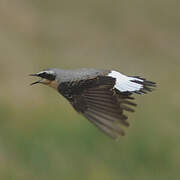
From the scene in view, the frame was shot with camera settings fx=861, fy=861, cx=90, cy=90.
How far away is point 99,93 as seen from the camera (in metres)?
7.04

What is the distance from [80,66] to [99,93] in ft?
24.6

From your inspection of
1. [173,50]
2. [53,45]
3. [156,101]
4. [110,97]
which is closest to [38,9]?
[53,45]

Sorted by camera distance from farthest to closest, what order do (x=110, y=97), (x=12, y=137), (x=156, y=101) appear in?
(x=156, y=101), (x=12, y=137), (x=110, y=97)

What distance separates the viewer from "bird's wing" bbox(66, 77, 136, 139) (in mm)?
6562

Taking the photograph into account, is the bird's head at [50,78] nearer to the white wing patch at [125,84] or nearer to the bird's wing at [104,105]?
the bird's wing at [104,105]

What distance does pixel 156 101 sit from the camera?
499 inches

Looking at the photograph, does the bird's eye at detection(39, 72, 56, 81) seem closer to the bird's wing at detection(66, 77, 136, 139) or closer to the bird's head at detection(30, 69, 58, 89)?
the bird's head at detection(30, 69, 58, 89)

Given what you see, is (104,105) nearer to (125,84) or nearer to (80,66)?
(125,84)

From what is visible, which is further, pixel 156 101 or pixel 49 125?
pixel 156 101

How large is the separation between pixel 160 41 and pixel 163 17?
1.14 meters

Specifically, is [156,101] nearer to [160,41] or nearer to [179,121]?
[179,121]

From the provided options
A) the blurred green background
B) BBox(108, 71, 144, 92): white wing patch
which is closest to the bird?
BBox(108, 71, 144, 92): white wing patch

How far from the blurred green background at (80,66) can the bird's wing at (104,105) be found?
8.95 feet

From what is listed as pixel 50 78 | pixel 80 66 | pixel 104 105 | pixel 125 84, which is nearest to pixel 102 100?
pixel 104 105
